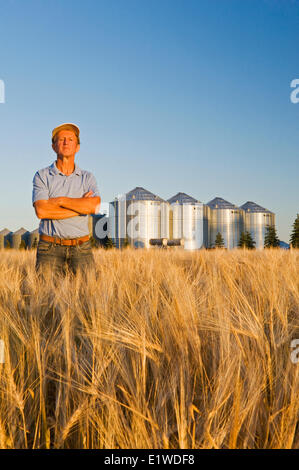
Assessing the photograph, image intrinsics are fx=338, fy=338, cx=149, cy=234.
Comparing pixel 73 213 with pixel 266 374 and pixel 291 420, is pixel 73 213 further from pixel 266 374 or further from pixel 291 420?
pixel 291 420

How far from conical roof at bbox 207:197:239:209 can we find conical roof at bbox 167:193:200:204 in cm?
243

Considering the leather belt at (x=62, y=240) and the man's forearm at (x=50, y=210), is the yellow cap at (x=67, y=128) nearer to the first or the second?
the man's forearm at (x=50, y=210)

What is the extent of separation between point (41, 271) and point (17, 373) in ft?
5.87

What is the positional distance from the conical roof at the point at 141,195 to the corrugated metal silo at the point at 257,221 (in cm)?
887

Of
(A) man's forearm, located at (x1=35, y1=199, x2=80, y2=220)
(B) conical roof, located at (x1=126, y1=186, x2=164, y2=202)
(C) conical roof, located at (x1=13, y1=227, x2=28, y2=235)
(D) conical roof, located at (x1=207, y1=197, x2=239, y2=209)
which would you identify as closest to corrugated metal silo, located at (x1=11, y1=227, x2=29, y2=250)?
(C) conical roof, located at (x1=13, y1=227, x2=28, y2=235)

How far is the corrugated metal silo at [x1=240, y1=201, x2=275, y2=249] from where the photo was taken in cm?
3038

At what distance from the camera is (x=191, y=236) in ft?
89.2

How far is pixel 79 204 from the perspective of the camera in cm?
284

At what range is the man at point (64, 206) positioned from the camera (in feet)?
9.39

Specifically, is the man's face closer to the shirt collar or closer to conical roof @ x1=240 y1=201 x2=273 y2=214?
the shirt collar

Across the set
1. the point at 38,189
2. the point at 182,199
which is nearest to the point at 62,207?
the point at 38,189

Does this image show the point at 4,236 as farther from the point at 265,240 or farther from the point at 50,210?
the point at 50,210

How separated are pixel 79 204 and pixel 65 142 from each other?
61cm

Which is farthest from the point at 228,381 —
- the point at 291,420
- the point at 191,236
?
the point at 191,236
